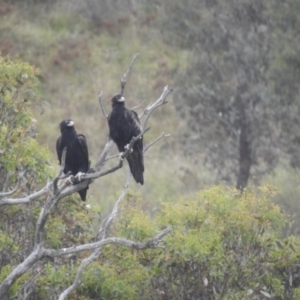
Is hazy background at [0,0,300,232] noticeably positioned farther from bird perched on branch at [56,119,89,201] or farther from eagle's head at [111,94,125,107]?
bird perched on branch at [56,119,89,201]

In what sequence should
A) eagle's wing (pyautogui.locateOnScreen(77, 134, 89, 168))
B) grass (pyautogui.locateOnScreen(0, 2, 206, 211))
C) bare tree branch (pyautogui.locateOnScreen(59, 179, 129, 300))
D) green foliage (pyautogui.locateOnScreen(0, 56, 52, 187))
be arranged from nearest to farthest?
bare tree branch (pyautogui.locateOnScreen(59, 179, 129, 300)) < green foliage (pyautogui.locateOnScreen(0, 56, 52, 187)) < eagle's wing (pyautogui.locateOnScreen(77, 134, 89, 168)) < grass (pyautogui.locateOnScreen(0, 2, 206, 211))

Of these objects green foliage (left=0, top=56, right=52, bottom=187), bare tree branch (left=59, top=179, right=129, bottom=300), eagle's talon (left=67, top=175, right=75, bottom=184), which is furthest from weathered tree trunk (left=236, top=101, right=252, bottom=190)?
eagle's talon (left=67, top=175, right=75, bottom=184)

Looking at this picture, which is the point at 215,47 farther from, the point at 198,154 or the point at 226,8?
the point at 198,154

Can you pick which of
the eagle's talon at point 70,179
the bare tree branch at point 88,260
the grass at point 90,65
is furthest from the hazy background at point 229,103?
the eagle's talon at point 70,179

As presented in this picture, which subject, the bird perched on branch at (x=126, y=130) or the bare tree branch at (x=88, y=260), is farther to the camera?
the bird perched on branch at (x=126, y=130)

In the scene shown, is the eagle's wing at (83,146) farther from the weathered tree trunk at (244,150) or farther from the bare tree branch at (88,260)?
the weathered tree trunk at (244,150)

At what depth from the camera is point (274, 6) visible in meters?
22.4

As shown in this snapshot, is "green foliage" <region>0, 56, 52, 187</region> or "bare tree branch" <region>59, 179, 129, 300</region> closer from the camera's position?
"bare tree branch" <region>59, 179, 129, 300</region>

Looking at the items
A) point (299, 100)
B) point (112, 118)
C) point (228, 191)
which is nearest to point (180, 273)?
point (228, 191)

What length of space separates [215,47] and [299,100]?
292cm

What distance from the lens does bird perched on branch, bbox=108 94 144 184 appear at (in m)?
10.1

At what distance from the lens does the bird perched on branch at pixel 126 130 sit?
10.1m

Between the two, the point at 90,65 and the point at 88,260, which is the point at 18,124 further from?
the point at 90,65

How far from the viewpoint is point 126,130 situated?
33.9 ft
